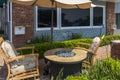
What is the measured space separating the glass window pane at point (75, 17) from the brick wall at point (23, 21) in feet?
8.22

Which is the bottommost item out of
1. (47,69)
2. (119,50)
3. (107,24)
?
(47,69)

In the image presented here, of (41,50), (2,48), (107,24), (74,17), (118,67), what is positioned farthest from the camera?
(107,24)

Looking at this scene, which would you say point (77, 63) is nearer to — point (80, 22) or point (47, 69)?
point (47, 69)

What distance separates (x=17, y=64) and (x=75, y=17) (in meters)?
8.93

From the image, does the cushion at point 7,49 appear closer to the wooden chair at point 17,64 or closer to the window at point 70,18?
the wooden chair at point 17,64

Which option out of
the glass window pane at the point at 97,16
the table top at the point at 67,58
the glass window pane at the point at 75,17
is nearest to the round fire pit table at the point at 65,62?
the table top at the point at 67,58

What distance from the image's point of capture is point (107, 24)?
56.4ft

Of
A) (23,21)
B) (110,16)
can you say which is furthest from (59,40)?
(110,16)

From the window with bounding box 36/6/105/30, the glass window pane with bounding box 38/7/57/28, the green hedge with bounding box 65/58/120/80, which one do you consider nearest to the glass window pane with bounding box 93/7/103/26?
the window with bounding box 36/6/105/30

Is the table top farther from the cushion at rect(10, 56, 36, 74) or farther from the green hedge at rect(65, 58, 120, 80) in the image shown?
the green hedge at rect(65, 58, 120, 80)

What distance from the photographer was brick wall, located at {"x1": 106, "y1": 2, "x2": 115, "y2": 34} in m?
17.2

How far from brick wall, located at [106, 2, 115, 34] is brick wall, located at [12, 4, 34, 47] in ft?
22.5

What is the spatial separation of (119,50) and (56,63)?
2.51 metres

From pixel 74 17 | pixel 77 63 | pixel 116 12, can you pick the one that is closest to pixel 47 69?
pixel 77 63
